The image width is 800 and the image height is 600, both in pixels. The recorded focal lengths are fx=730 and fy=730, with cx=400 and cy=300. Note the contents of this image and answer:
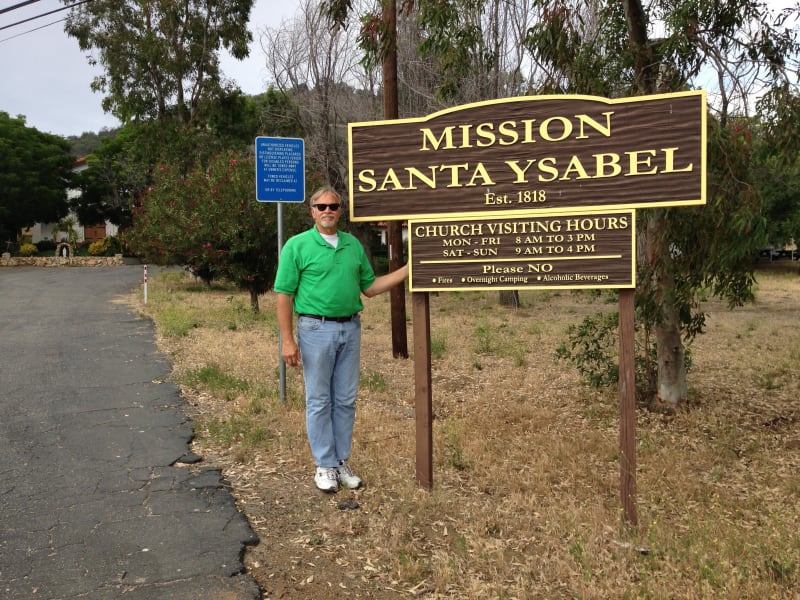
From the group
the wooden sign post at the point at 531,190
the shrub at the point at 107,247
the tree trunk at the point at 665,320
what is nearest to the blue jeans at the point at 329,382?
the wooden sign post at the point at 531,190

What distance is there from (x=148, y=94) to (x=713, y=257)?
3425cm

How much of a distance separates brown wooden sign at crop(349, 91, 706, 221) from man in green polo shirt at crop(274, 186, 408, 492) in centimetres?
27

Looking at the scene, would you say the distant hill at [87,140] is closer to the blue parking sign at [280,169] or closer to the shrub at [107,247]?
the shrub at [107,247]

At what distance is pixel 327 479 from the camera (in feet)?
15.9

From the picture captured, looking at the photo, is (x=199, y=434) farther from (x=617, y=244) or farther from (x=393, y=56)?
(x=393, y=56)

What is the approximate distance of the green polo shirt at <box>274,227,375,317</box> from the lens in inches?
186

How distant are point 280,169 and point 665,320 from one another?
163 inches

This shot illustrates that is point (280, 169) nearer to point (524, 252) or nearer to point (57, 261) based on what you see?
point (524, 252)

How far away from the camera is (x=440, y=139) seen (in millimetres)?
4715

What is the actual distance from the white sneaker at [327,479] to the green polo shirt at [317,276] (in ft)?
3.48

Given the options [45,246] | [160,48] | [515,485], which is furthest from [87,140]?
[515,485]

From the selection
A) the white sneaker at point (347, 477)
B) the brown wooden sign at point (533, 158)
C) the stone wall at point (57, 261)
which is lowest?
the white sneaker at point (347, 477)

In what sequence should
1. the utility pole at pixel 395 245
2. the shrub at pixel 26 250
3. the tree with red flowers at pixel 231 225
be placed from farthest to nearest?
the shrub at pixel 26 250 → the tree with red flowers at pixel 231 225 → the utility pole at pixel 395 245

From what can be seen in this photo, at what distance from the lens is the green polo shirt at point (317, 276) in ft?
15.5
